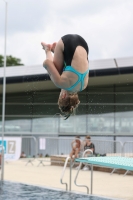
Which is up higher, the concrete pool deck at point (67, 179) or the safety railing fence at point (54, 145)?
the safety railing fence at point (54, 145)

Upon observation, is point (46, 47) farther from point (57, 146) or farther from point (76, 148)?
point (57, 146)

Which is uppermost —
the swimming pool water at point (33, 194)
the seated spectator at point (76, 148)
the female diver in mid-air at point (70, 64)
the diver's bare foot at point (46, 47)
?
the diver's bare foot at point (46, 47)

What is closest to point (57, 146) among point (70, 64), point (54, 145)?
point (54, 145)

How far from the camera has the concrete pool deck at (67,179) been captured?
36.1 feet

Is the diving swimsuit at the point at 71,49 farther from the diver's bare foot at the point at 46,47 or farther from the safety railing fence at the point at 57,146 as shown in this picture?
the safety railing fence at the point at 57,146

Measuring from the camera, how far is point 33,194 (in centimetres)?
988

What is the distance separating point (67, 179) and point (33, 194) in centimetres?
335

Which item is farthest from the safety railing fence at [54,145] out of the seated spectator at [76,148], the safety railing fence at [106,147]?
the seated spectator at [76,148]

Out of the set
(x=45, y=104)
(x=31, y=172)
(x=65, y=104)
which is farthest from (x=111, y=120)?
(x=65, y=104)

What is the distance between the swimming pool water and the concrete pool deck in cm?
86

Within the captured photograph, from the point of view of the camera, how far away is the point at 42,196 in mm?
9656

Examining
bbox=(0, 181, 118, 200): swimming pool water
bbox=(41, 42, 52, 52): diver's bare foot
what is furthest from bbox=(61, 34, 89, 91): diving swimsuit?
bbox=(0, 181, 118, 200): swimming pool water

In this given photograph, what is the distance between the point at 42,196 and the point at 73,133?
12.9m

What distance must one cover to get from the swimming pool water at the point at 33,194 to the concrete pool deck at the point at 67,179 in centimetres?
86
